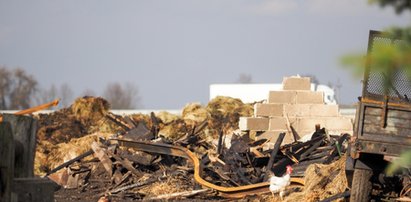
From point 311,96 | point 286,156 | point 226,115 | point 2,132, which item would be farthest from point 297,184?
point 226,115

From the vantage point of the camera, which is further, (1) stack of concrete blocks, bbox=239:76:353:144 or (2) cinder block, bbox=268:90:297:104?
(2) cinder block, bbox=268:90:297:104

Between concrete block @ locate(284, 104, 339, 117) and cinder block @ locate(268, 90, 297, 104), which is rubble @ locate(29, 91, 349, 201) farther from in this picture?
cinder block @ locate(268, 90, 297, 104)

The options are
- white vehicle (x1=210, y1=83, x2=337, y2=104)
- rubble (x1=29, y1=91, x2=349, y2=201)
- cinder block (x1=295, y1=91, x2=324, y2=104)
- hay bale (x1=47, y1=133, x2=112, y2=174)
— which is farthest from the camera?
white vehicle (x1=210, y1=83, x2=337, y2=104)

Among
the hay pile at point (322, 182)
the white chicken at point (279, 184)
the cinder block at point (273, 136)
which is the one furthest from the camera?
the cinder block at point (273, 136)

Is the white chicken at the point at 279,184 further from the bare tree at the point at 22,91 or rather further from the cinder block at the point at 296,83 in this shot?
the bare tree at the point at 22,91

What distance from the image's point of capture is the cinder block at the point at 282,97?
2542 centimetres

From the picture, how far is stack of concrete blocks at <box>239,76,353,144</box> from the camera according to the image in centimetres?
2528

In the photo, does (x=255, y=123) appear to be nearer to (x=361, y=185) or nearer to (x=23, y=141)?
(x=361, y=185)

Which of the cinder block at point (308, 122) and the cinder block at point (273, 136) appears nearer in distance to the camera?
the cinder block at point (273, 136)

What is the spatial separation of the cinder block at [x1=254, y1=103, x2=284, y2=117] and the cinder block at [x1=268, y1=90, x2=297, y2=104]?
0.21 meters

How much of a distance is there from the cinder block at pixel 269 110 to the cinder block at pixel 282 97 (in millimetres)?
210

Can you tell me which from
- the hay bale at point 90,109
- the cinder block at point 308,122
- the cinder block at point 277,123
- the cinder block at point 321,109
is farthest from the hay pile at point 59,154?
the hay bale at point 90,109

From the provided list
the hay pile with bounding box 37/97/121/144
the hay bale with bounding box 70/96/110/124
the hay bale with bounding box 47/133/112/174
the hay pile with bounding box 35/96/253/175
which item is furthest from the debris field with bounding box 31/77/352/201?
the hay bale with bounding box 70/96/110/124

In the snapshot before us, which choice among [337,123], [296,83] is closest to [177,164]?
[296,83]
